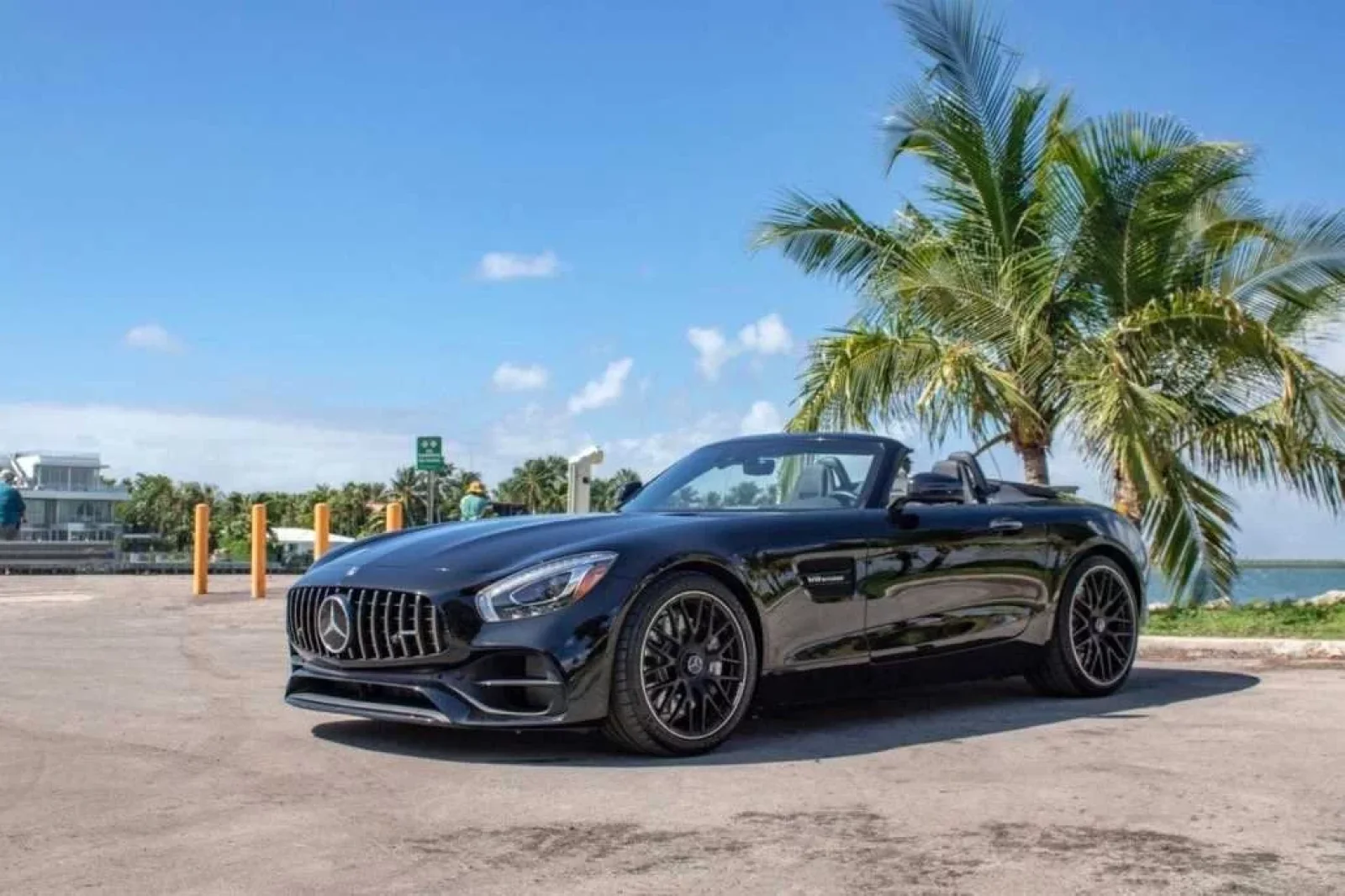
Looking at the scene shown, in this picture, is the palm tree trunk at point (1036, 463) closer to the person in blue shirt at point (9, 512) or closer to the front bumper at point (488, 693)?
the front bumper at point (488, 693)

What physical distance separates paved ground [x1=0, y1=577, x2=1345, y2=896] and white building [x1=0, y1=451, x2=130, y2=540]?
9292cm

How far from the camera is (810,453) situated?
753 cm

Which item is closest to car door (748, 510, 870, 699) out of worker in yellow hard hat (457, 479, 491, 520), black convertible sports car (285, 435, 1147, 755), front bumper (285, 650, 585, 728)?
black convertible sports car (285, 435, 1147, 755)

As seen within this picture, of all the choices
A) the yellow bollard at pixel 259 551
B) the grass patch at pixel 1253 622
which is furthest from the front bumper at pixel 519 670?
the yellow bollard at pixel 259 551

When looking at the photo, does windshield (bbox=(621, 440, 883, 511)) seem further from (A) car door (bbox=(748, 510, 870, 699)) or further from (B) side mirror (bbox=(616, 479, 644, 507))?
(A) car door (bbox=(748, 510, 870, 699))

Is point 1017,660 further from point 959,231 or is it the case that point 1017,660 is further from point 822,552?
point 959,231

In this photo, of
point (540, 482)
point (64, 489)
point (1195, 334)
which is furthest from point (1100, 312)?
point (540, 482)

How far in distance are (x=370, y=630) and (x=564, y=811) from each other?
1.52 m

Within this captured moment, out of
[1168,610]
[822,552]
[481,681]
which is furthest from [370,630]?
[1168,610]

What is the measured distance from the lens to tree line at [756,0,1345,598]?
46.6 ft

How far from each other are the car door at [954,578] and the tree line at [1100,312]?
6.01 m

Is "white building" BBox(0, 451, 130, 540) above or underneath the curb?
above

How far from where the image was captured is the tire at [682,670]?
5910mm

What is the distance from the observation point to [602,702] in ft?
19.2
